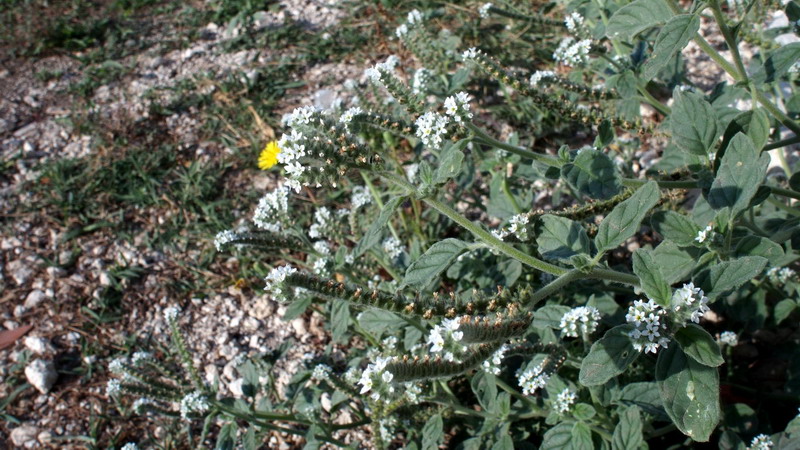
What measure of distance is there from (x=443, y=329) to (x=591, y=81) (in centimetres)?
314

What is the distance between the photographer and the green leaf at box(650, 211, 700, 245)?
7.88 feet

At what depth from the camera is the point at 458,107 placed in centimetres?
250

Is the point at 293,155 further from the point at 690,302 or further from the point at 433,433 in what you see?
the point at 433,433

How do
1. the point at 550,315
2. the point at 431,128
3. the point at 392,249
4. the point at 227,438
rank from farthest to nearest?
the point at 392,249
the point at 227,438
the point at 550,315
the point at 431,128

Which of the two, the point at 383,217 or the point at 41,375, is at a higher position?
the point at 383,217

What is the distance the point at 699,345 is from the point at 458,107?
3.43 feet

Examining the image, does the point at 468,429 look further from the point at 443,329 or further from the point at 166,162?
the point at 166,162

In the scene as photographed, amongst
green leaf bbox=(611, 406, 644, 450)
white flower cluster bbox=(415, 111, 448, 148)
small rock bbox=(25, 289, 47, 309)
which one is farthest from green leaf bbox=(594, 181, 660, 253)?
small rock bbox=(25, 289, 47, 309)

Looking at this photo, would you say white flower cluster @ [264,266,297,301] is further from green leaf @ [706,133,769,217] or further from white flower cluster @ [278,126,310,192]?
green leaf @ [706,133,769,217]

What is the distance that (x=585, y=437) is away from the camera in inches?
102

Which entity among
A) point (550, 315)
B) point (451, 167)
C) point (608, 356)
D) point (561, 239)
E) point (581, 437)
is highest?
point (451, 167)

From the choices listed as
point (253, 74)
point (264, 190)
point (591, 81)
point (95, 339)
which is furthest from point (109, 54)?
point (591, 81)

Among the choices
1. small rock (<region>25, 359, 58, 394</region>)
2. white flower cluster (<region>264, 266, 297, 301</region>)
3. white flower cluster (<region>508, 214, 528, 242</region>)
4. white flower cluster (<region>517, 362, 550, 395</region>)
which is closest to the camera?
white flower cluster (<region>264, 266, 297, 301</region>)

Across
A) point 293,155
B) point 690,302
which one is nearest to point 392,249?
point 293,155
